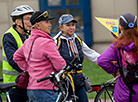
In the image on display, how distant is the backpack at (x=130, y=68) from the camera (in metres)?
4.77

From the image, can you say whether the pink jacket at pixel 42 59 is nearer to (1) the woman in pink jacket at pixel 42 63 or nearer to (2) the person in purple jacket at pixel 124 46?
(1) the woman in pink jacket at pixel 42 63

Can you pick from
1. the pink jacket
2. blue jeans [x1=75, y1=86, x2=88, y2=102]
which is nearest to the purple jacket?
the pink jacket

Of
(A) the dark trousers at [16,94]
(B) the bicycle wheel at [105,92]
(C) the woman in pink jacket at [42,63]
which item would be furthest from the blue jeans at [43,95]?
(B) the bicycle wheel at [105,92]

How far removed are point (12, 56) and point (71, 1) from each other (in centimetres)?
1038

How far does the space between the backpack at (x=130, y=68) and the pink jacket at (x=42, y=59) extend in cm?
71

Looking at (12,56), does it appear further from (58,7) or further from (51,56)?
(58,7)

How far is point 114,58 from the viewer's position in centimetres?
495

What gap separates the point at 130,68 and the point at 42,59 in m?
1.04

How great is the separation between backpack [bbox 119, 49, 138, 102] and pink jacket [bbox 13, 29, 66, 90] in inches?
28.1

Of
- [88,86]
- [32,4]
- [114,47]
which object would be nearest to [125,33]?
[114,47]

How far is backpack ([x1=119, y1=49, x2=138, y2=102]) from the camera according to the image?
4773 mm

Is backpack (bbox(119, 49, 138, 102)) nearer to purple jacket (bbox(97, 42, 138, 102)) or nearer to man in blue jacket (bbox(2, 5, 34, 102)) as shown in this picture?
purple jacket (bbox(97, 42, 138, 102))

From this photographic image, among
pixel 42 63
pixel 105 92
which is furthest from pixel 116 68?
pixel 105 92

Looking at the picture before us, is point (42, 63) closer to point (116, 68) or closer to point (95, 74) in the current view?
point (116, 68)
